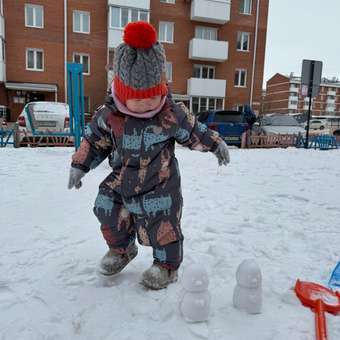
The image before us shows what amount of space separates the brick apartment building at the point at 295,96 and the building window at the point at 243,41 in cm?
4734

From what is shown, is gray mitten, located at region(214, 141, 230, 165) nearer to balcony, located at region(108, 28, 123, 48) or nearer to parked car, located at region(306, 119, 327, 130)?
balcony, located at region(108, 28, 123, 48)

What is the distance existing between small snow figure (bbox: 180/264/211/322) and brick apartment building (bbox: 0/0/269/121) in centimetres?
1985

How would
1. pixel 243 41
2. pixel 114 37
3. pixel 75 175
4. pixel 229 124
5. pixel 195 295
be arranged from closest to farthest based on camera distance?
1. pixel 195 295
2. pixel 75 175
3. pixel 229 124
4. pixel 114 37
5. pixel 243 41

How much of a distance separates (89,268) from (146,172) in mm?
846

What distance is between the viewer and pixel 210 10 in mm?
23266

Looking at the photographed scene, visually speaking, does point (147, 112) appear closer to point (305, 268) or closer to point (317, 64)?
point (305, 268)

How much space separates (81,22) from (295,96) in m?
66.9

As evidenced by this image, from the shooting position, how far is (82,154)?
209 cm

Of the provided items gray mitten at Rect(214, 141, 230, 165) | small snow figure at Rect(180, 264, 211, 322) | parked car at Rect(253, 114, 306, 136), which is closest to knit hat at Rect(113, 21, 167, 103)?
gray mitten at Rect(214, 141, 230, 165)

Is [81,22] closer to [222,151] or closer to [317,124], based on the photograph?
[222,151]

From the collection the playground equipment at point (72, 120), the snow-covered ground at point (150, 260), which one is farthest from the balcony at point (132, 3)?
the snow-covered ground at point (150, 260)

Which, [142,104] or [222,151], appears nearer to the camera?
[142,104]

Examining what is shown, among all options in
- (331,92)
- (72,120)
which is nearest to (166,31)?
(72,120)

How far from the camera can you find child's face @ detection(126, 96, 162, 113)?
6.15 feet
